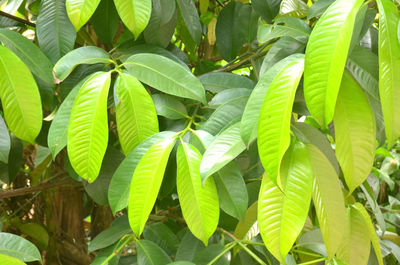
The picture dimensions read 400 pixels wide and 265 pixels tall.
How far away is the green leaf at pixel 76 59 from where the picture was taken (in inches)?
21.4

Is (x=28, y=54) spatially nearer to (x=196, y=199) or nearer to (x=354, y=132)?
(x=196, y=199)

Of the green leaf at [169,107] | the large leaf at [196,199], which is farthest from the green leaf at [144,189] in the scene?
the green leaf at [169,107]

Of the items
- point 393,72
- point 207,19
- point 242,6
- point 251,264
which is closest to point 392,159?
point 207,19

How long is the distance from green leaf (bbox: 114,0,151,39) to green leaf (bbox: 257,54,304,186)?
0.24 meters

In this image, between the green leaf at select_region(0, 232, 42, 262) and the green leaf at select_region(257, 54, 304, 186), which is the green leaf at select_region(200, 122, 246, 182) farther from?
the green leaf at select_region(0, 232, 42, 262)

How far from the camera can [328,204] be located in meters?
0.42

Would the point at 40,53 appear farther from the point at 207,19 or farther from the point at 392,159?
the point at 392,159

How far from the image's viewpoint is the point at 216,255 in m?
0.55

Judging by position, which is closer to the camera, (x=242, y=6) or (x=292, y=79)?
(x=292, y=79)

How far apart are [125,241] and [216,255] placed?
0.44 ft

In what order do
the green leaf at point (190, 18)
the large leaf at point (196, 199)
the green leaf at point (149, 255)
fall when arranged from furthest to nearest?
the green leaf at point (190, 18), the green leaf at point (149, 255), the large leaf at point (196, 199)

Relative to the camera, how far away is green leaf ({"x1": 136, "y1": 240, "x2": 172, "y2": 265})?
1.88 feet

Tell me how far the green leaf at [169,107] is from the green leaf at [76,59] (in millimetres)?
90

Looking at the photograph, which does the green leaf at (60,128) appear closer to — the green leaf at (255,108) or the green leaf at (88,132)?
the green leaf at (88,132)
